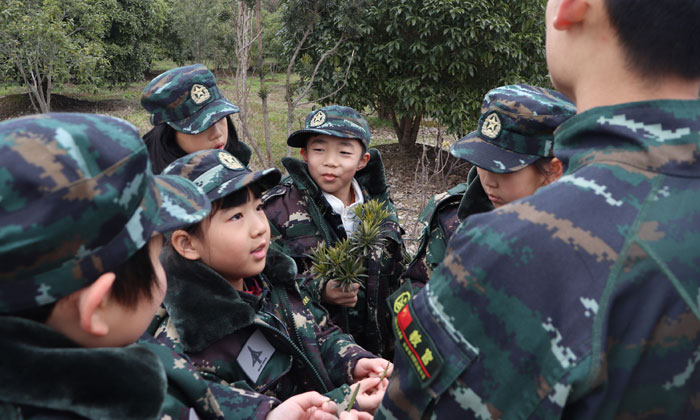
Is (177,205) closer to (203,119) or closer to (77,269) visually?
(77,269)

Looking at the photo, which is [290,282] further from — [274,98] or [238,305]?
[274,98]

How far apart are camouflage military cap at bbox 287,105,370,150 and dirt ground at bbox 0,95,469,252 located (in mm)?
1416

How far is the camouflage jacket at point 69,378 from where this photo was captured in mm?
1067

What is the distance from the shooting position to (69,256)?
3.52ft

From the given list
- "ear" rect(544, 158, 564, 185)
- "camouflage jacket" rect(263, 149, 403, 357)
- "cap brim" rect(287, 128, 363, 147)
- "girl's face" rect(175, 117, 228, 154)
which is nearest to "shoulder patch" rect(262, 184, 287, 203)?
"camouflage jacket" rect(263, 149, 403, 357)

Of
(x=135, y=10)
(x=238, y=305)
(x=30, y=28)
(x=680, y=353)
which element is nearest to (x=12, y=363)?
(x=238, y=305)

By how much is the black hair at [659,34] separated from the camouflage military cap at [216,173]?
1397 millimetres

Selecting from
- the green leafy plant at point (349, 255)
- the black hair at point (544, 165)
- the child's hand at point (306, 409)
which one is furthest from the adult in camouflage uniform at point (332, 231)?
the child's hand at point (306, 409)

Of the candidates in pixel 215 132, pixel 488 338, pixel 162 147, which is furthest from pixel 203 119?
pixel 488 338

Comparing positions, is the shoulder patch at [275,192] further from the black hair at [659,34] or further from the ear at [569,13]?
the black hair at [659,34]

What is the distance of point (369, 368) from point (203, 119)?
195cm

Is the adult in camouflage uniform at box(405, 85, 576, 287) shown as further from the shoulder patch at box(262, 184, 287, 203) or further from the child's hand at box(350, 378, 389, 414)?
the shoulder patch at box(262, 184, 287, 203)

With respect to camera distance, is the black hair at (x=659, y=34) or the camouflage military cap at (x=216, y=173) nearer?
the black hair at (x=659, y=34)

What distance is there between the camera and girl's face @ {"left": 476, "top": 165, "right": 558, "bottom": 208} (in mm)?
2469
